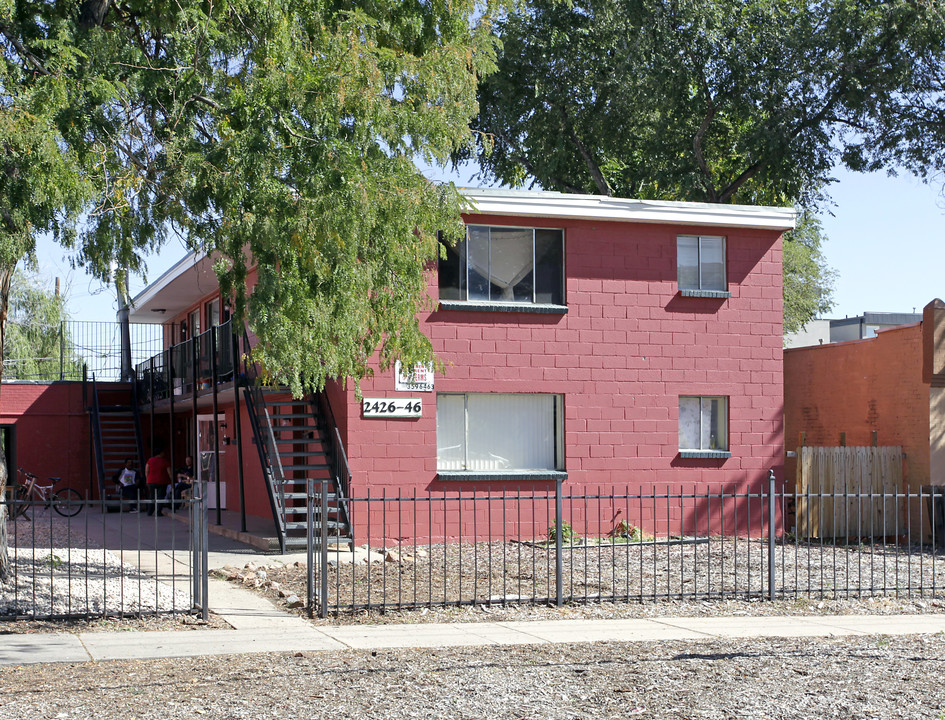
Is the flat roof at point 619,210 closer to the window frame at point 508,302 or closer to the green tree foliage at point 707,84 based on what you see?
the window frame at point 508,302

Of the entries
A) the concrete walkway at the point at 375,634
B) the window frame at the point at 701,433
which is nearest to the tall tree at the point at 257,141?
the concrete walkway at the point at 375,634

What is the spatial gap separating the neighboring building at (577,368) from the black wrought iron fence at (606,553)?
1.98ft

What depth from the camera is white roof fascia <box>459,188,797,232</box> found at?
1858 cm

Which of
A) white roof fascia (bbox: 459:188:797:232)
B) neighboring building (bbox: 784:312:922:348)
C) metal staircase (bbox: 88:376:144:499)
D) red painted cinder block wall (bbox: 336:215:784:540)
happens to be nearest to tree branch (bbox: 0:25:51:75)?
white roof fascia (bbox: 459:188:797:232)

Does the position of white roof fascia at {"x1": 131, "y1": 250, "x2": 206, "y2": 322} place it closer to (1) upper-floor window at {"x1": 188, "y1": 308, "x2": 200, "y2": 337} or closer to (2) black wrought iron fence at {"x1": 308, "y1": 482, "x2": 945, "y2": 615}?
(1) upper-floor window at {"x1": 188, "y1": 308, "x2": 200, "y2": 337}

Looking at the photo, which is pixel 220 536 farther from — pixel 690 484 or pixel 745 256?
pixel 745 256

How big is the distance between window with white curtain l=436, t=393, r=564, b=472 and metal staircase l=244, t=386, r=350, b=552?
6.13 feet

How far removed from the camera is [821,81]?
102 feet

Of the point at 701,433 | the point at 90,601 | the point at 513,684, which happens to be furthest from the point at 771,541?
the point at 701,433

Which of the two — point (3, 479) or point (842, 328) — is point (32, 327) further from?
point (842, 328)

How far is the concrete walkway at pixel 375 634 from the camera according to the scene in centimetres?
966

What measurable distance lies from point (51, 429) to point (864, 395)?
2136 centimetres

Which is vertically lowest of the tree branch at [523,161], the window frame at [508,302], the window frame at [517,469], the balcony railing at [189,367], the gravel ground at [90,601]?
the gravel ground at [90,601]

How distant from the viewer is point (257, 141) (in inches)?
478
